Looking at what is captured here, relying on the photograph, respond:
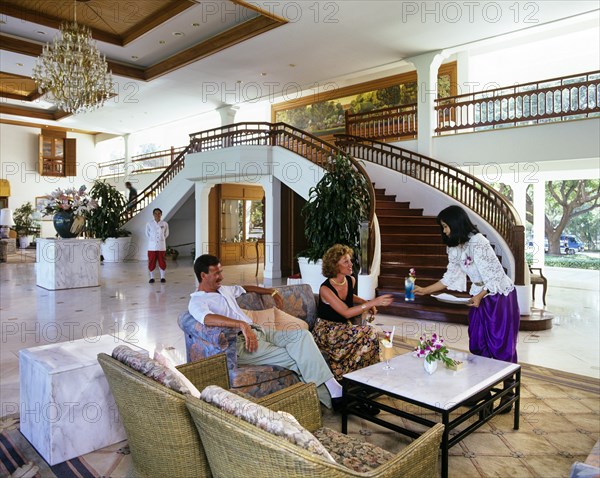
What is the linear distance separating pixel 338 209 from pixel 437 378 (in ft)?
15.9

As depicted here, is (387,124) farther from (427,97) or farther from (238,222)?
(238,222)

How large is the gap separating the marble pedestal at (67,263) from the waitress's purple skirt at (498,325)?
7562 mm

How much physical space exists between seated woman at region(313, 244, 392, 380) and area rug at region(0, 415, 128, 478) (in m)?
1.57

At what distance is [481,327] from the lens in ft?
11.8

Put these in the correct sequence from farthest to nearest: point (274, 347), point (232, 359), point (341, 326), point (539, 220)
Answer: point (539, 220), point (341, 326), point (274, 347), point (232, 359)

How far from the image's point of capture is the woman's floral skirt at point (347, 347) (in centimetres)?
→ 359

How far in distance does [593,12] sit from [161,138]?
1626cm

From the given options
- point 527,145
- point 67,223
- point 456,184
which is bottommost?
point 67,223

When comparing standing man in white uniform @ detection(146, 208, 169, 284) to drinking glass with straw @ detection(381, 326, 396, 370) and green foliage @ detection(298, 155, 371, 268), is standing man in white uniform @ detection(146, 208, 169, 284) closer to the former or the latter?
green foliage @ detection(298, 155, 371, 268)

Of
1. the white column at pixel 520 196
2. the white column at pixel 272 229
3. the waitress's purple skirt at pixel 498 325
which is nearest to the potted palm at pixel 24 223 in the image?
the white column at pixel 272 229

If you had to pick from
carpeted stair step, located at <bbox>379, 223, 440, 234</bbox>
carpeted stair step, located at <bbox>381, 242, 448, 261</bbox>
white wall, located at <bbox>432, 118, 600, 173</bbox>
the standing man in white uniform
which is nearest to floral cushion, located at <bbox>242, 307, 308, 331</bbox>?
carpeted stair step, located at <bbox>381, 242, 448, 261</bbox>

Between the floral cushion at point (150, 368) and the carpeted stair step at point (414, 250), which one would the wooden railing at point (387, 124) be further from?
the floral cushion at point (150, 368)

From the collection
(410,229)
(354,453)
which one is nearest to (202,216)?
(410,229)

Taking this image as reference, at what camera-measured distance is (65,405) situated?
8.91 ft
